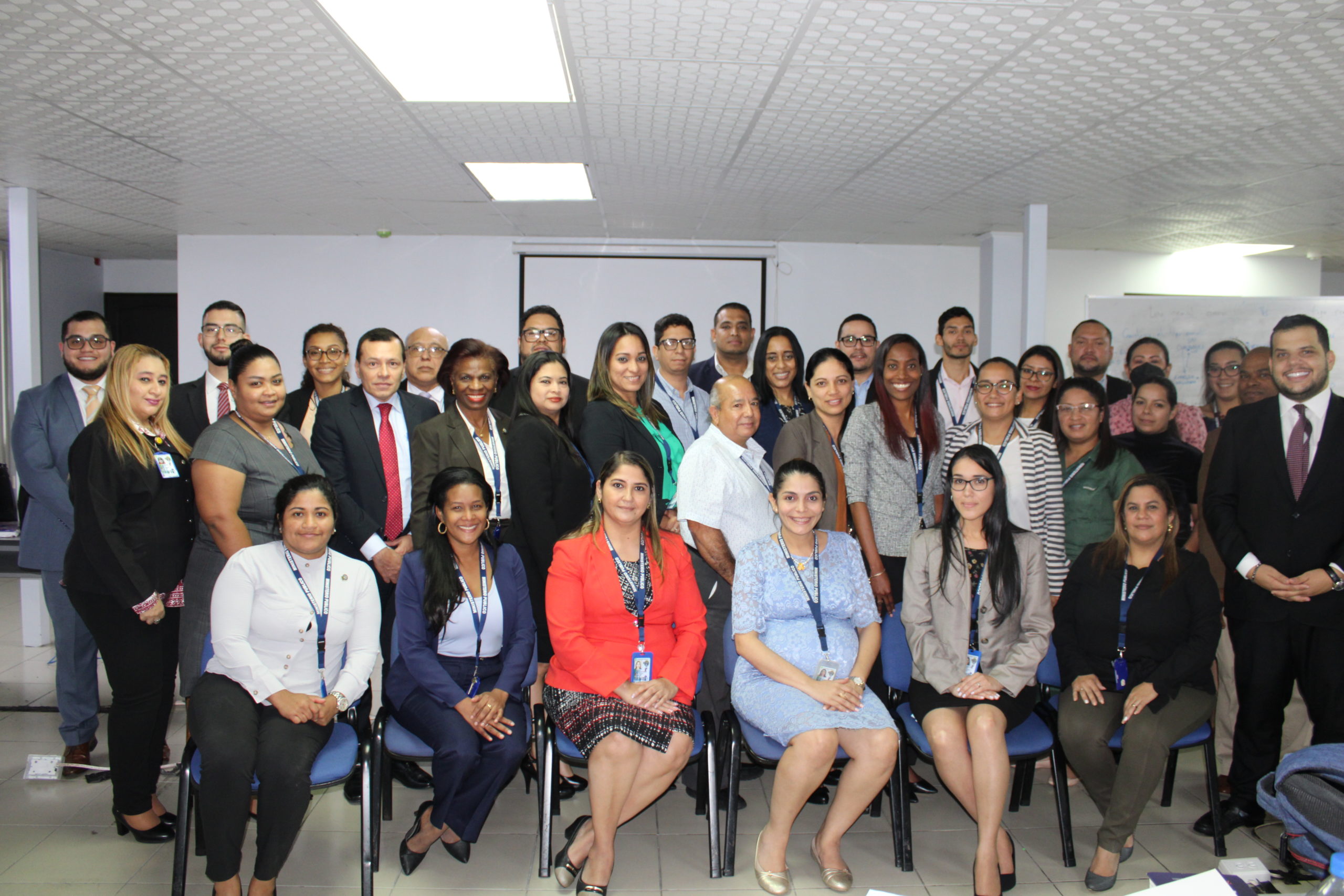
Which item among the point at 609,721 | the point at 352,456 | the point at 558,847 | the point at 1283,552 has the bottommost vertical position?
the point at 558,847

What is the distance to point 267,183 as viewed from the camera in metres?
4.98

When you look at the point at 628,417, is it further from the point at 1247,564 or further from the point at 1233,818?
the point at 1233,818

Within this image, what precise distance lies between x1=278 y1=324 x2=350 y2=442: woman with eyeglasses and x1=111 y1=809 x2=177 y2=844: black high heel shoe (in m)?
1.54

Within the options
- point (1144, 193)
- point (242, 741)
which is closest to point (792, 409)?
point (242, 741)

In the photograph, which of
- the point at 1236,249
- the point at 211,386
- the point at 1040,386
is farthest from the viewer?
the point at 1236,249

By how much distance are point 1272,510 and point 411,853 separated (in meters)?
3.15

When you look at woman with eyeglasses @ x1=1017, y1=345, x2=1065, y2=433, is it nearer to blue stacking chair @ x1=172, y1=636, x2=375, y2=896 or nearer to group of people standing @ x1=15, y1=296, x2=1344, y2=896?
group of people standing @ x1=15, y1=296, x2=1344, y2=896

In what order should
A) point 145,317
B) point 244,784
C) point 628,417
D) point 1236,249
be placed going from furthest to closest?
point 145,317 → point 1236,249 → point 628,417 → point 244,784

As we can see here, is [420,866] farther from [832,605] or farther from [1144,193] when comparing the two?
[1144,193]

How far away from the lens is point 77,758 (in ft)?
10.8

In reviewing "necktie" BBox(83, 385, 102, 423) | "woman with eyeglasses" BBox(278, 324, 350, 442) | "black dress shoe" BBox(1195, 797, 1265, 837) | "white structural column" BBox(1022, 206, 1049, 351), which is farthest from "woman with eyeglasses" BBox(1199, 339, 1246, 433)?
"necktie" BBox(83, 385, 102, 423)

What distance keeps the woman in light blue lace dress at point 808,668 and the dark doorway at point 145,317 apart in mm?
7734

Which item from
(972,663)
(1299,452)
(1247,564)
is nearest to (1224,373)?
(1299,452)

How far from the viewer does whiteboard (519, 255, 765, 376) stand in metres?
7.09
